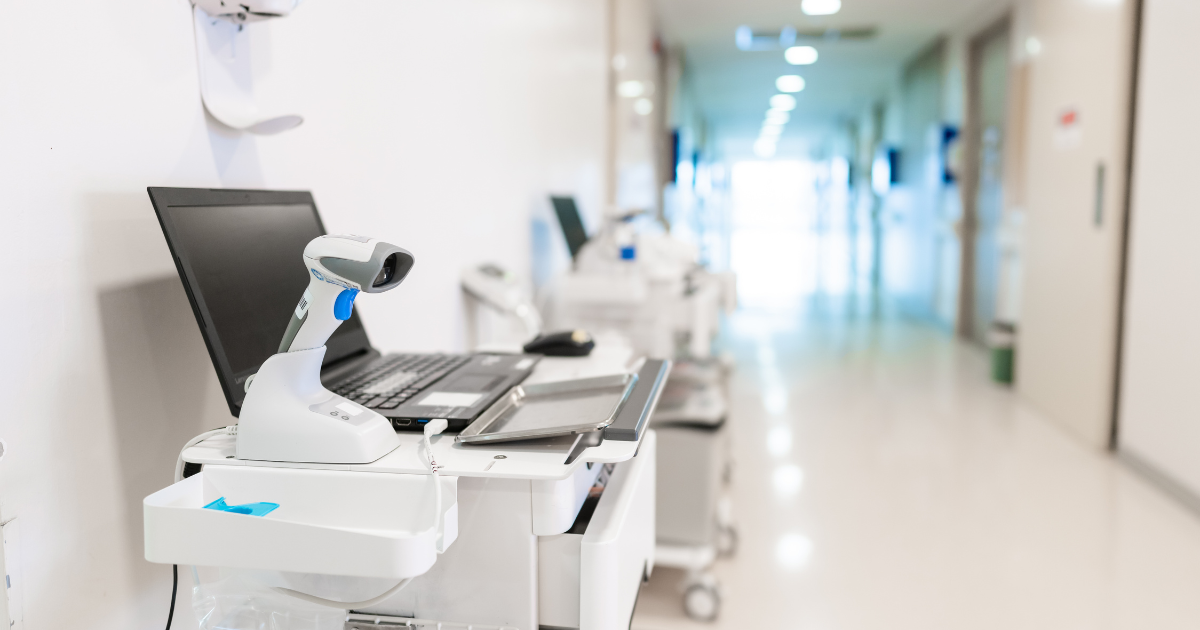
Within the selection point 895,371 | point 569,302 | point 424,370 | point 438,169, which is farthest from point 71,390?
point 895,371

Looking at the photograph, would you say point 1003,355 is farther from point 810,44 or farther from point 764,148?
point 764,148

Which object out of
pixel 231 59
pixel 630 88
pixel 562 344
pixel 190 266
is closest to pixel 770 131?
pixel 630 88

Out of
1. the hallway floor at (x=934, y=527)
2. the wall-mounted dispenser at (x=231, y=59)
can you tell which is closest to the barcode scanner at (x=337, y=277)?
the wall-mounted dispenser at (x=231, y=59)

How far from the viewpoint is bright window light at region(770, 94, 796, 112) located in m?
10.6

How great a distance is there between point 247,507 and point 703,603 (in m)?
1.55

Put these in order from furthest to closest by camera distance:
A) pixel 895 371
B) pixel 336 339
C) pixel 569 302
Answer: pixel 895 371 → pixel 569 302 → pixel 336 339

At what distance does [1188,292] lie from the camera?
8.97 feet

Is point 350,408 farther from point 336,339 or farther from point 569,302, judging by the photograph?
point 569,302

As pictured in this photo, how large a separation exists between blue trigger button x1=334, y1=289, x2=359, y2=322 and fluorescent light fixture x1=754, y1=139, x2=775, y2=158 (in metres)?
17.7

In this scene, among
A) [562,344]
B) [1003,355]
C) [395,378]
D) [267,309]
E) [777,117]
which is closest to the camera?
[267,309]

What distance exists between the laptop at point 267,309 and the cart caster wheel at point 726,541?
1.47 m

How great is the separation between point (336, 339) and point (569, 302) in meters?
1.32

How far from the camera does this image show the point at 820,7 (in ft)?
18.8

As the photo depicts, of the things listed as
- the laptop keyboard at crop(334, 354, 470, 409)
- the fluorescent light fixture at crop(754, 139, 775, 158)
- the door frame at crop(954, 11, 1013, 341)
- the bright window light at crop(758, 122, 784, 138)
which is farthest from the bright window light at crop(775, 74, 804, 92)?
the laptop keyboard at crop(334, 354, 470, 409)
